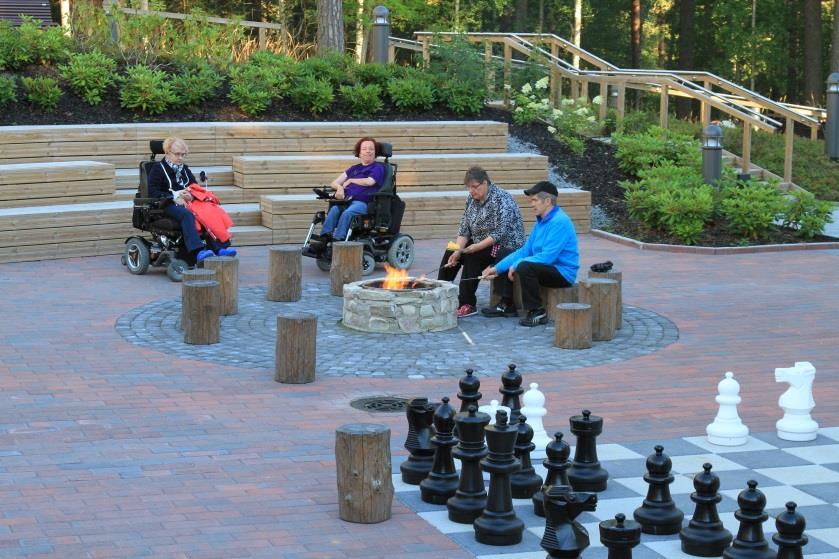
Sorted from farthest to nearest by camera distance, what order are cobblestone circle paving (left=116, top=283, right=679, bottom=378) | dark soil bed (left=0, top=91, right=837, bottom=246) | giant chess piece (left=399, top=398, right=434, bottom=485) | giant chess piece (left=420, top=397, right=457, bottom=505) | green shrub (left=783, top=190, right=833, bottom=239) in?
dark soil bed (left=0, top=91, right=837, bottom=246) < green shrub (left=783, top=190, right=833, bottom=239) < cobblestone circle paving (left=116, top=283, right=679, bottom=378) < giant chess piece (left=399, top=398, right=434, bottom=485) < giant chess piece (left=420, top=397, right=457, bottom=505)

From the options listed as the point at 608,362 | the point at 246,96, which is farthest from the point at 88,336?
the point at 246,96

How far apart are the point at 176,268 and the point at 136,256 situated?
650 mm

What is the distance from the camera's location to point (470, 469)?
19.6ft

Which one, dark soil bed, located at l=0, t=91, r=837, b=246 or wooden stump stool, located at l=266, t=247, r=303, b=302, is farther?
dark soil bed, located at l=0, t=91, r=837, b=246

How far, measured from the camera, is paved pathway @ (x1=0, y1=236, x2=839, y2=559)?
5832mm

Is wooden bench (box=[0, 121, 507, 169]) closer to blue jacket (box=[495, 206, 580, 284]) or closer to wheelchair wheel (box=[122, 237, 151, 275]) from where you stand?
wheelchair wheel (box=[122, 237, 151, 275])

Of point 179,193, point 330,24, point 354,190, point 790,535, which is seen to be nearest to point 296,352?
point 790,535

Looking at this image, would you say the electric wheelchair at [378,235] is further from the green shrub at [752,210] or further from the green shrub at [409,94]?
the green shrub at [409,94]

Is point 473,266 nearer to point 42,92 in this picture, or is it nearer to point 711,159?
point 711,159

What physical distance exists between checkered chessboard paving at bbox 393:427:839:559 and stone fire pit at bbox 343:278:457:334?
11.1ft

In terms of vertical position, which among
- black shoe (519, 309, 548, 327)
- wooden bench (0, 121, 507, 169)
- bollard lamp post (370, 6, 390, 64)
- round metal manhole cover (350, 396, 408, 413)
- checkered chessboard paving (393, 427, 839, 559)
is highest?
bollard lamp post (370, 6, 390, 64)

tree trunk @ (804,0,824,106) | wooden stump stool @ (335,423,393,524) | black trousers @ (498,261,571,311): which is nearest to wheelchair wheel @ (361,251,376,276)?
black trousers @ (498,261,571,311)

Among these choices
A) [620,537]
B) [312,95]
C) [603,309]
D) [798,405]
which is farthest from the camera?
[312,95]

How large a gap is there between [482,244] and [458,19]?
27.1 m
